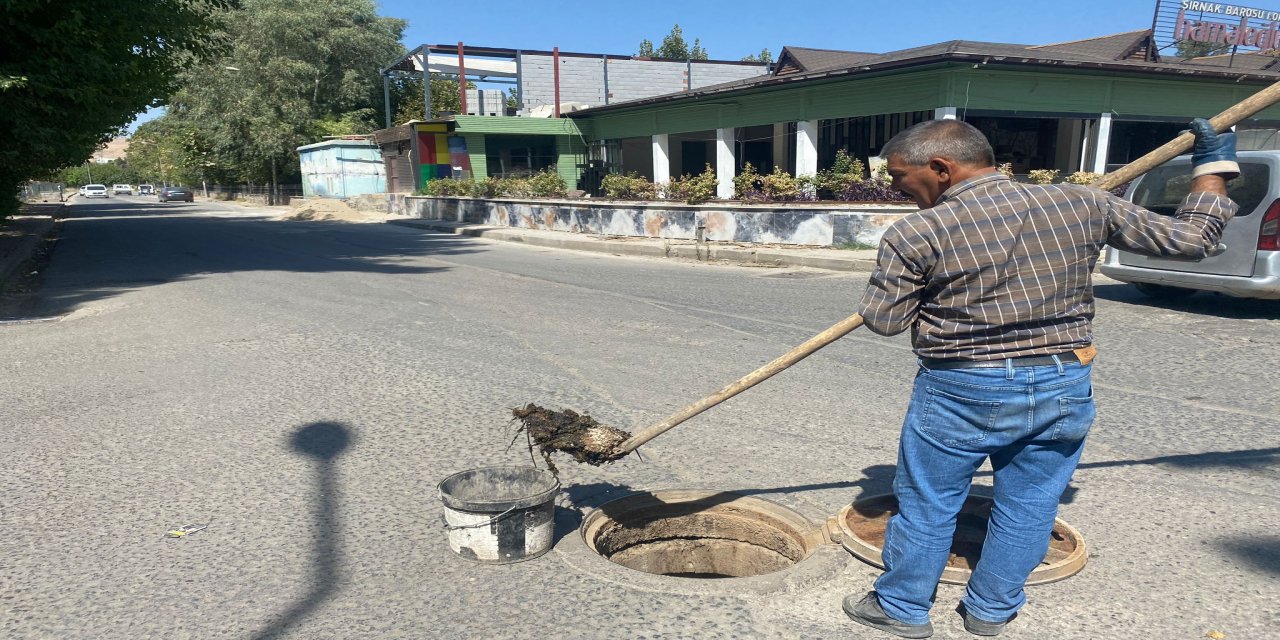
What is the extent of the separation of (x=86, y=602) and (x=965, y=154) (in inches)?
132

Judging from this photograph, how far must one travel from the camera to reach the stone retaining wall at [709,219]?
1423 cm

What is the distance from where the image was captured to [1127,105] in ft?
60.9

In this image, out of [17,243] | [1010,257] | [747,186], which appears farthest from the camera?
[17,243]

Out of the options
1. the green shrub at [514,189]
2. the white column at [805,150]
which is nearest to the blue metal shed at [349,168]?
the green shrub at [514,189]

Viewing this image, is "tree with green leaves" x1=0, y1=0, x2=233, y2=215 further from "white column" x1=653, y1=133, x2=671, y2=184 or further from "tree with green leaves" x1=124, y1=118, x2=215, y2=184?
"tree with green leaves" x1=124, y1=118, x2=215, y2=184

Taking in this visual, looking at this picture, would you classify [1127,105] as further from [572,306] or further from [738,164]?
[572,306]

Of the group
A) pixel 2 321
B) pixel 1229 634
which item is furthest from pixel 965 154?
pixel 2 321

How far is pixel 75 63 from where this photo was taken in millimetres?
11047

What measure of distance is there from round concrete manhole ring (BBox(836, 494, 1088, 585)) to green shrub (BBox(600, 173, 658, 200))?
48.2ft

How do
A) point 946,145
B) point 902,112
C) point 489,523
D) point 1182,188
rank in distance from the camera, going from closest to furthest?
point 946,145 → point 489,523 → point 1182,188 → point 902,112

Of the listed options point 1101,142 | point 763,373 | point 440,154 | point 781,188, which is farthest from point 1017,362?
point 440,154

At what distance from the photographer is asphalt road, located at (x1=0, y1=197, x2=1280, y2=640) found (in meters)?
2.85

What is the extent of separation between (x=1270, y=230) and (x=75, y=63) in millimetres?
14245

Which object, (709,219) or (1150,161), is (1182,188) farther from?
(709,219)
